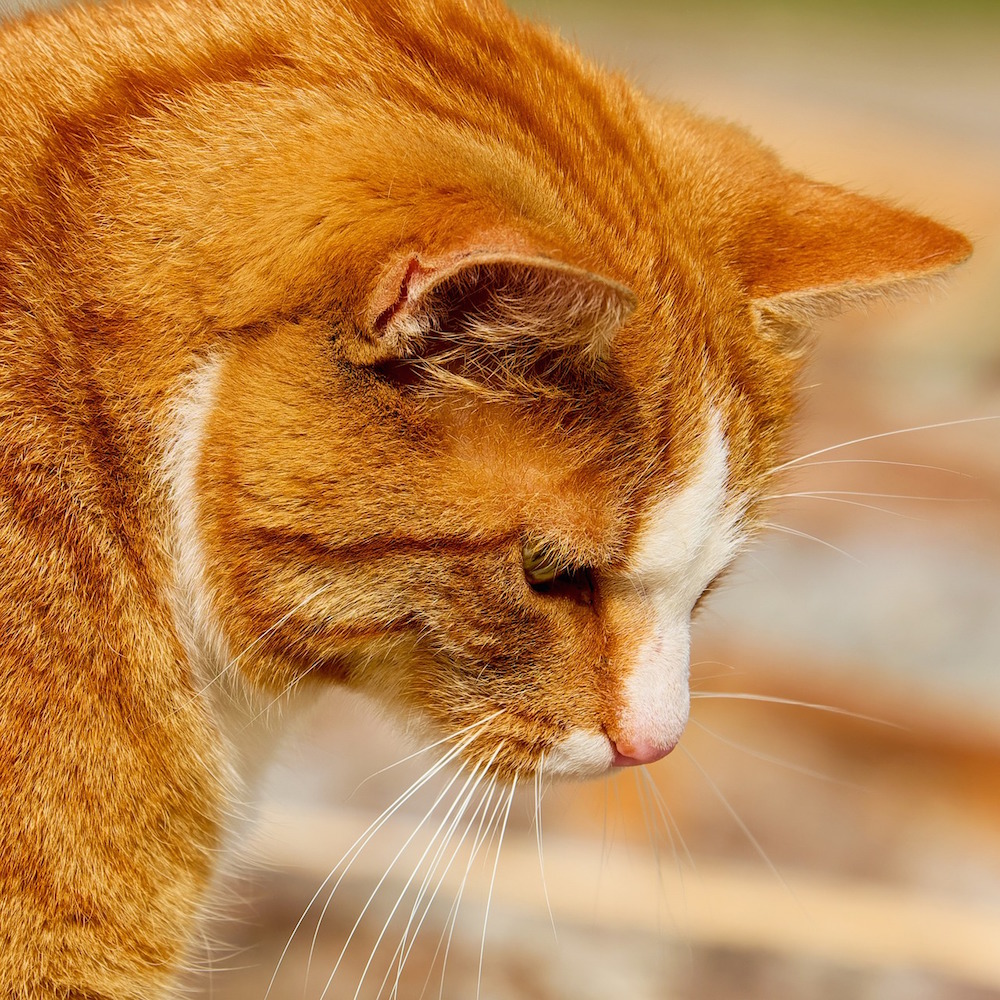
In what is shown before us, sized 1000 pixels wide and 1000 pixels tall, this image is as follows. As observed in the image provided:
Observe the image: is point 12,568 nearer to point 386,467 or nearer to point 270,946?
point 386,467

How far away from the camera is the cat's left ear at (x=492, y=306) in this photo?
70cm

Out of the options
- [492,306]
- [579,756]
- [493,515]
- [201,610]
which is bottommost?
[579,756]

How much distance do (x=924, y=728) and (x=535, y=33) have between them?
4.27ft

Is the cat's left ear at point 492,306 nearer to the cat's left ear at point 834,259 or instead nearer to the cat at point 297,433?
the cat at point 297,433

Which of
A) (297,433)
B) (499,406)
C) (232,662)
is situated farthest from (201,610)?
(499,406)

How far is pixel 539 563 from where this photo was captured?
0.89 m

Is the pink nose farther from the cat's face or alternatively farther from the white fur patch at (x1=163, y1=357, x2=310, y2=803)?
the white fur patch at (x1=163, y1=357, x2=310, y2=803)

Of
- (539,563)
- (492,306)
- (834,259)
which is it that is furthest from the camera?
(834,259)

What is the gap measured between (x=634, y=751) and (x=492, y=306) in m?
0.40

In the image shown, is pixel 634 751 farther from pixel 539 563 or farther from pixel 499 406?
pixel 499 406

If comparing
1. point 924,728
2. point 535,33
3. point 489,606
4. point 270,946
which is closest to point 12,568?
point 489,606

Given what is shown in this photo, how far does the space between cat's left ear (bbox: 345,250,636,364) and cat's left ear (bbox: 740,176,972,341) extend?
0.25 m

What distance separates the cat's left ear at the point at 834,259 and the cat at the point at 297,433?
0.01 metres

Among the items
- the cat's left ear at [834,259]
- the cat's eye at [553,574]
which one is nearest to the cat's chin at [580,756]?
the cat's eye at [553,574]
